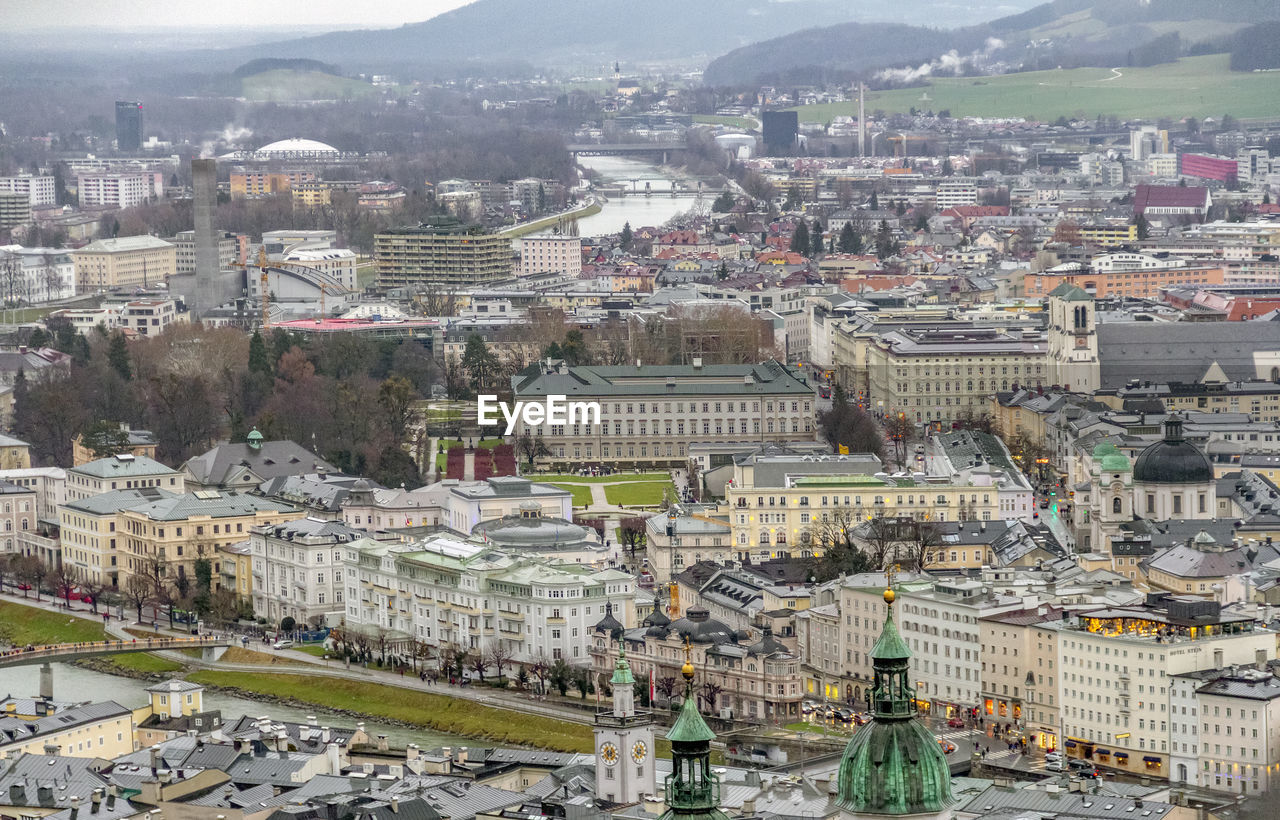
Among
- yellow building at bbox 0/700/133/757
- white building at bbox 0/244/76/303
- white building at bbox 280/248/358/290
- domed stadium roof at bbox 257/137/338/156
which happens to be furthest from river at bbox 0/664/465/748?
domed stadium roof at bbox 257/137/338/156

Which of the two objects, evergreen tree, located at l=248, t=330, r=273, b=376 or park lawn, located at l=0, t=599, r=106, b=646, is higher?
evergreen tree, located at l=248, t=330, r=273, b=376

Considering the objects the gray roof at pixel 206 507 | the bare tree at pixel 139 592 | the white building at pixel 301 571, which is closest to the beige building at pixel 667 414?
the gray roof at pixel 206 507

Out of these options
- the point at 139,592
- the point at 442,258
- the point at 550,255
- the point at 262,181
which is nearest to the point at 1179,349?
the point at 139,592

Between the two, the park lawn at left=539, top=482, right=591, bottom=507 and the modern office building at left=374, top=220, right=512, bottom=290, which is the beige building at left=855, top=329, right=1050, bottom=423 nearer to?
the park lawn at left=539, top=482, right=591, bottom=507

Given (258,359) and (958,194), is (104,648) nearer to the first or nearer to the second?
(258,359)

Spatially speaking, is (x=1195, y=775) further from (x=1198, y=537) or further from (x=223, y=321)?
(x=223, y=321)
